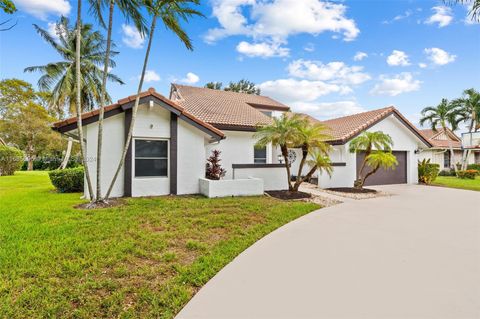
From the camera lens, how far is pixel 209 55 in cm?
1781

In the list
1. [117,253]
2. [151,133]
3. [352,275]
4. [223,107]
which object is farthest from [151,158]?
[352,275]

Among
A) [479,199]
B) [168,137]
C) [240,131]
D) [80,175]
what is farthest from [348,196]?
[80,175]

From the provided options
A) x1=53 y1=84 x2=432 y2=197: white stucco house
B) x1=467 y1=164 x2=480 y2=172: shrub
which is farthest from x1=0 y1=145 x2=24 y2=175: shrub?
x1=467 y1=164 x2=480 y2=172: shrub

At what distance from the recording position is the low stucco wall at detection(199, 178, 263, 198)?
33.8 feet

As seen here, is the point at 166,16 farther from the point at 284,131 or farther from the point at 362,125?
the point at 362,125

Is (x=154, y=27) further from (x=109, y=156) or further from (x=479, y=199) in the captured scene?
(x=479, y=199)

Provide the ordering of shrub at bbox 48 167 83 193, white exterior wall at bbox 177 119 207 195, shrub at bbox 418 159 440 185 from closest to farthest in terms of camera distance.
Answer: white exterior wall at bbox 177 119 207 195
shrub at bbox 48 167 83 193
shrub at bbox 418 159 440 185

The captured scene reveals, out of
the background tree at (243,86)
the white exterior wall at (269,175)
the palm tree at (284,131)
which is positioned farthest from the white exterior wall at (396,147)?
the background tree at (243,86)

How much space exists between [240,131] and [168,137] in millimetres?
4991

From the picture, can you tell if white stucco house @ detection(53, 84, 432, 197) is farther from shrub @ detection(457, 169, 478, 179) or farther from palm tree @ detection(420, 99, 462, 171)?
palm tree @ detection(420, 99, 462, 171)

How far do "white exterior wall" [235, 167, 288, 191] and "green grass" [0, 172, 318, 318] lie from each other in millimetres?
3779

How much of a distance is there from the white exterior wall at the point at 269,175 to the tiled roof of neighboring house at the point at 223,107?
294 cm

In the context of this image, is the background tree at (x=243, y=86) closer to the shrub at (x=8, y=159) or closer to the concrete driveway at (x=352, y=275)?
the shrub at (x=8, y=159)

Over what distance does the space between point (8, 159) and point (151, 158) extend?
67.7 ft
